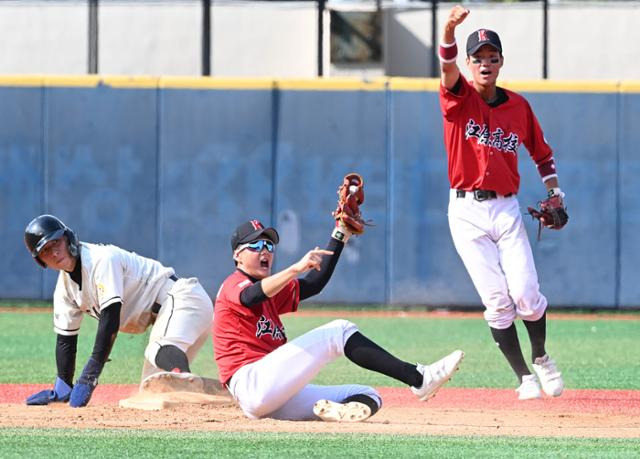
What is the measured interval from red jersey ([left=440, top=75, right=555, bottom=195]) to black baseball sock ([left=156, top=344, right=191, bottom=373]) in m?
1.80

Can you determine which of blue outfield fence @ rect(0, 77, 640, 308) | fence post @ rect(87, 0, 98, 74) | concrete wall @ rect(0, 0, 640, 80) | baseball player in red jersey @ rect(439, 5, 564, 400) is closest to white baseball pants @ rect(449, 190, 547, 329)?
baseball player in red jersey @ rect(439, 5, 564, 400)

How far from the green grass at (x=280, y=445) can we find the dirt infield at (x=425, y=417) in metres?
0.22

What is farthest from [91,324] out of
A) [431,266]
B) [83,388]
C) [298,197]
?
[83,388]

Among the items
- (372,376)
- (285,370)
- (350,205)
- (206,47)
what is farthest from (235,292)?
(206,47)

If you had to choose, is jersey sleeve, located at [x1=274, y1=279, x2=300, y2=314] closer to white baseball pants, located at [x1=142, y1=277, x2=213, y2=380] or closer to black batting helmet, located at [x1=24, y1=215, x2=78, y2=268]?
white baseball pants, located at [x1=142, y1=277, x2=213, y2=380]

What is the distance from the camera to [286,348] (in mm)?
5992

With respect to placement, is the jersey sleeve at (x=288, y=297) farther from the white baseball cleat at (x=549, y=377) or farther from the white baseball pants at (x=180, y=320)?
the white baseball cleat at (x=549, y=377)

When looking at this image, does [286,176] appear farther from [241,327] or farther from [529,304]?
[241,327]

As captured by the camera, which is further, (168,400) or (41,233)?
(168,400)

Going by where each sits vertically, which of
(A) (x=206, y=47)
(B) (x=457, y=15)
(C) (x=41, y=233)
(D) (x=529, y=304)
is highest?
(A) (x=206, y=47)

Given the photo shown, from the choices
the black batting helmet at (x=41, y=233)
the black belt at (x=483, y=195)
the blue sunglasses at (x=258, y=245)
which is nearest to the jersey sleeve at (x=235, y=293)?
the blue sunglasses at (x=258, y=245)

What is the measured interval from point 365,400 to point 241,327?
0.72m

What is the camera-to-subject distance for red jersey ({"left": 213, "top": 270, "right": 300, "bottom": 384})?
20.1ft

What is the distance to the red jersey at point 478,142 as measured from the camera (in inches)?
276
